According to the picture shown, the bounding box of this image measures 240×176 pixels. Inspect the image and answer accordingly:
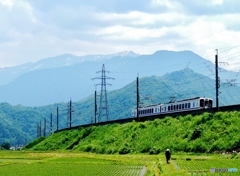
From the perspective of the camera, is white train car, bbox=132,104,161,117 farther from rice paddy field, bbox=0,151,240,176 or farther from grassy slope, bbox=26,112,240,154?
rice paddy field, bbox=0,151,240,176

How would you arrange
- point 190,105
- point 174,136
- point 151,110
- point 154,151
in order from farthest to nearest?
point 151,110, point 190,105, point 174,136, point 154,151

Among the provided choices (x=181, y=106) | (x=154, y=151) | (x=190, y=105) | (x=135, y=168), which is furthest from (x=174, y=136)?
(x=135, y=168)

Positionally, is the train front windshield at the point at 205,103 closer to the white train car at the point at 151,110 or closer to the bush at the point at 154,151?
the white train car at the point at 151,110

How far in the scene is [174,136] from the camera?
45.0m

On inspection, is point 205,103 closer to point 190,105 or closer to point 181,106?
point 190,105

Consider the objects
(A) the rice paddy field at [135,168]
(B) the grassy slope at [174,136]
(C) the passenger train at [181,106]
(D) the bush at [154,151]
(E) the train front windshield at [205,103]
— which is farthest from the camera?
(C) the passenger train at [181,106]

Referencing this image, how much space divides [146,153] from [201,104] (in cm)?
1543

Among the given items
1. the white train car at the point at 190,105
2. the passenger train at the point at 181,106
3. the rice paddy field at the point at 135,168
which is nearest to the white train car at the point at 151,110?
the passenger train at the point at 181,106

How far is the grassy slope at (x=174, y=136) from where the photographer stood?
39.8 m

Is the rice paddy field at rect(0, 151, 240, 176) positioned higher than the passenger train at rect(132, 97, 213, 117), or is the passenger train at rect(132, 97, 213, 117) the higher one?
the passenger train at rect(132, 97, 213, 117)

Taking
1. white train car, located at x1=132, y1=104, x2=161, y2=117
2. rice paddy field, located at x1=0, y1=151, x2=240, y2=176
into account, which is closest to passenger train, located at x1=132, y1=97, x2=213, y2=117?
white train car, located at x1=132, y1=104, x2=161, y2=117

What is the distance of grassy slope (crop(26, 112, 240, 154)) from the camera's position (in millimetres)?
39838

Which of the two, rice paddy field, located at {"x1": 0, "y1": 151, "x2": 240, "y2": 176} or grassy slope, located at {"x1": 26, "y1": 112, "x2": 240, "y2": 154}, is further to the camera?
grassy slope, located at {"x1": 26, "y1": 112, "x2": 240, "y2": 154}

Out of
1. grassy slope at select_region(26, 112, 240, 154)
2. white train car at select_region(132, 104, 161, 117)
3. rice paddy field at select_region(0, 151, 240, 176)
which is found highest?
white train car at select_region(132, 104, 161, 117)
